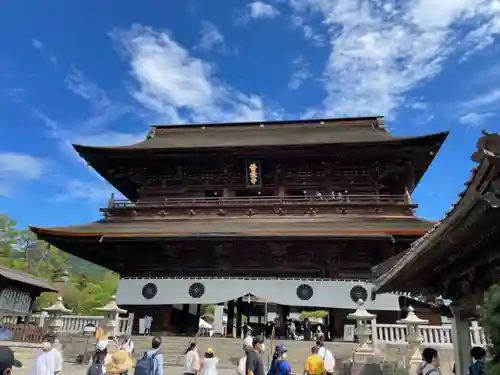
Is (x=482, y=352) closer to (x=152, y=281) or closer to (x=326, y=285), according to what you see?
(x=326, y=285)

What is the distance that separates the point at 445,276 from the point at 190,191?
15.1 meters

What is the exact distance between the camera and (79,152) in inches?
821

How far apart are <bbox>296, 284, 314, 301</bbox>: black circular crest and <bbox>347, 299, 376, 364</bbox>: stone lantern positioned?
2339mm

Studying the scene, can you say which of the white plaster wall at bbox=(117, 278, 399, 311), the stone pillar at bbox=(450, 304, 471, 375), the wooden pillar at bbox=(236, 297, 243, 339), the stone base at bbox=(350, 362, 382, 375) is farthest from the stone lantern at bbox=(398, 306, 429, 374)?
the wooden pillar at bbox=(236, 297, 243, 339)

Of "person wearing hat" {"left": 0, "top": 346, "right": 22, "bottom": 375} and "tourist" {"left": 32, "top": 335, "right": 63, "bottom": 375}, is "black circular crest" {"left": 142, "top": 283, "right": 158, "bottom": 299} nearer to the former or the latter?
"tourist" {"left": 32, "top": 335, "right": 63, "bottom": 375}

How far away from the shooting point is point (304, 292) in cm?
1627

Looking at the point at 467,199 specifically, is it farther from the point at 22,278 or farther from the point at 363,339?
the point at 22,278

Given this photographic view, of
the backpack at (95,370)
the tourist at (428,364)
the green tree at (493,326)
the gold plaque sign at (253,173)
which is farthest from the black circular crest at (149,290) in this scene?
the green tree at (493,326)

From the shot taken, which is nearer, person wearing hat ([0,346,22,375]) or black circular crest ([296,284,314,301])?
person wearing hat ([0,346,22,375])

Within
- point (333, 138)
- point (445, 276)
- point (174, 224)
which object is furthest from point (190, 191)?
point (445, 276)

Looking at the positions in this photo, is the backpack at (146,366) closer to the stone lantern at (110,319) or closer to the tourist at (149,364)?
the tourist at (149,364)

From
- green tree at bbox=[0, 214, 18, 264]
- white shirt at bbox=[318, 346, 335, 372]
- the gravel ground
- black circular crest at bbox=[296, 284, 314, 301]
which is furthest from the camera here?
green tree at bbox=[0, 214, 18, 264]

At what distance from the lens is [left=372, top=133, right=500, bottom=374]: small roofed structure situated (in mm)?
3434

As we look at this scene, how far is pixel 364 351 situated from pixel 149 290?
8.76 meters
